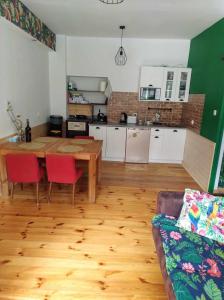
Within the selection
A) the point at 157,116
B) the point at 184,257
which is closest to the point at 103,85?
the point at 157,116

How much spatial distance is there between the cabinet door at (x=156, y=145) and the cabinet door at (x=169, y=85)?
79cm

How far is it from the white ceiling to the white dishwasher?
2008 millimetres

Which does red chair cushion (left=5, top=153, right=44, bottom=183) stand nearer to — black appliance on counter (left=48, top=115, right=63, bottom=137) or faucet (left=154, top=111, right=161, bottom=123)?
black appliance on counter (left=48, top=115, right=63, bottom=137)

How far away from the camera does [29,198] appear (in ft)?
9.98

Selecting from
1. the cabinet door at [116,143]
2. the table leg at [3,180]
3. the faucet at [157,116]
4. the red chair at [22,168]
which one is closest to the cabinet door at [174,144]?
the faucet at [157,116]

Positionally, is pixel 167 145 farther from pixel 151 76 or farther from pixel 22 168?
pixel 22 168

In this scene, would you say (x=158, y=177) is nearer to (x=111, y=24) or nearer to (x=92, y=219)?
(x=92, y=219)

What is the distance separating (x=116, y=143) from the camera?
479 cm

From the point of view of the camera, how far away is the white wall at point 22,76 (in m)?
2.95

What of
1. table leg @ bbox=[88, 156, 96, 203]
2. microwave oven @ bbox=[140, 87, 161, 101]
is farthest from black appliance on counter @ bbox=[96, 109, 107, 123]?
table leg @ bbox=[88, 156, 96, 203]

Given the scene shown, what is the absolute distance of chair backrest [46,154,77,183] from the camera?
2.65 metres

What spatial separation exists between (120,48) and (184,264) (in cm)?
445

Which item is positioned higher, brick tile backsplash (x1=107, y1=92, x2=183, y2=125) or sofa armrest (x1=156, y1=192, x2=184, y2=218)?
brick tile backsplash (x1=107, y1=92, x2=183, y2=125)

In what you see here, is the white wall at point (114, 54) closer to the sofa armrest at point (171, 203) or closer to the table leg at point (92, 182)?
the table leg at point (92, 182)
